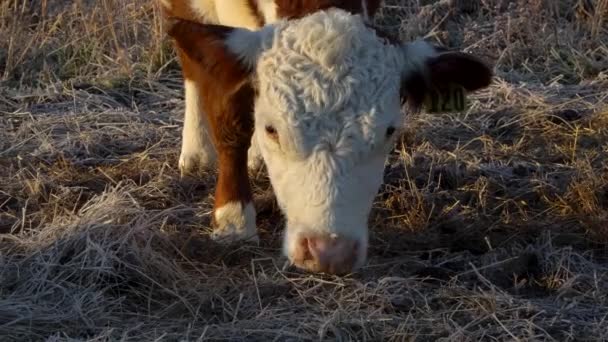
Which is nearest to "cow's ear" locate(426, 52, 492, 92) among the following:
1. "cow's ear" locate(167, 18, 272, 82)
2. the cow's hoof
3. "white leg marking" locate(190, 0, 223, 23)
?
"cow's ear" locate(167, 18, 272, 82)

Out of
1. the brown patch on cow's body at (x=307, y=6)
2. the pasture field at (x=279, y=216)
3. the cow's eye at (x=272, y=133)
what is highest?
the brown patch on cow's body at (x=307, y=6)

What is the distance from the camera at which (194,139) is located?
5266mm

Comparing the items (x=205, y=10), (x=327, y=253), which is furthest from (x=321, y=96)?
(x=205, y=10)

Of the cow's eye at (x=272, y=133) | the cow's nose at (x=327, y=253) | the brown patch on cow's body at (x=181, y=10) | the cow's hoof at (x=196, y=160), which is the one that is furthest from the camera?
the cow's hoof at (x=196, y=160)

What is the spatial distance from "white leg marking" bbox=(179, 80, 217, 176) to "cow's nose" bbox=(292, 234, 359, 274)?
1.74 metres

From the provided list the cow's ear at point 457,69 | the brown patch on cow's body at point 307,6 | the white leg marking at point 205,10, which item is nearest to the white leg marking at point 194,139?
the white leg marking at point 205,10

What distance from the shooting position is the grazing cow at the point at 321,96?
11.5ft

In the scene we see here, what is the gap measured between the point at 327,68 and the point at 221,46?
18.0 inches

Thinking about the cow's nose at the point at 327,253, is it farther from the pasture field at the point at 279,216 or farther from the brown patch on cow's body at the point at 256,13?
the brown patch on cow's body at the point at 256,13

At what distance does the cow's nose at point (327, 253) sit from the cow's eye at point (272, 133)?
1.14 feet

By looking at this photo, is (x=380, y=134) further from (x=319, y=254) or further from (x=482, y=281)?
(x=482, y=281)

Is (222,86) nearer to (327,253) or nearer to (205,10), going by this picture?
Answer: (327,253)

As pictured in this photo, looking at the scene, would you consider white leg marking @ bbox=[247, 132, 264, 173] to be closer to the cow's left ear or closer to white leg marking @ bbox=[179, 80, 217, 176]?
white leg marking @ bbox=[179, 80, 217, 176]

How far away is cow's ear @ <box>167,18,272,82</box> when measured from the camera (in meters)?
3.76
